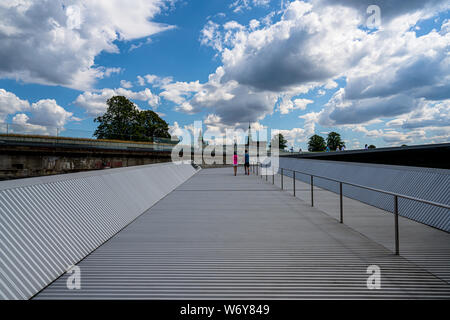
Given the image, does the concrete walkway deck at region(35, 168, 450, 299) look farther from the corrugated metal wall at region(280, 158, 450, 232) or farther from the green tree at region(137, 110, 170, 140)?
the green tree at region(137, 110, 170, 140)

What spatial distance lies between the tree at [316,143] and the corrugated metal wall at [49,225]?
344 feet

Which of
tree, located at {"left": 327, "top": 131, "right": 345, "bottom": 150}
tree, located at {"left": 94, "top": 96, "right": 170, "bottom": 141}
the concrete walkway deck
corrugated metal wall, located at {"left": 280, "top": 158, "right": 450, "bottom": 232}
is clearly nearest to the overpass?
the concrete walkway deck

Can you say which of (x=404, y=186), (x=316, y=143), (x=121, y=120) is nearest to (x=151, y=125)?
(x=121, y=120)

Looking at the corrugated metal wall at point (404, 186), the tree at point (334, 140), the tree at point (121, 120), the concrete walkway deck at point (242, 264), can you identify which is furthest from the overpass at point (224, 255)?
the tree at point (334, 140)

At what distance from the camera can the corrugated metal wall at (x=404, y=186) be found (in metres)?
5.12

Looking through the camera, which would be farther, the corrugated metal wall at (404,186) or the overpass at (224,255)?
the corrugated metal wall at (404,186)

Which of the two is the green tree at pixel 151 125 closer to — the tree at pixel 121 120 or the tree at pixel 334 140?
the tree at pixel 121 120

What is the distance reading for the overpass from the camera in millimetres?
3377

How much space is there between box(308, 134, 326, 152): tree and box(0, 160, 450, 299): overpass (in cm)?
10298

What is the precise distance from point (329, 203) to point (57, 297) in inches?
264

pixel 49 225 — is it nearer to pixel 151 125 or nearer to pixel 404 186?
pixel 404 186

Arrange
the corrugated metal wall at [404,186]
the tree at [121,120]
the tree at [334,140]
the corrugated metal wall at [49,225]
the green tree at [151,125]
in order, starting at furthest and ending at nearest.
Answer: the tree at [334,140] → the green tree at [151,125] → the tree at [121,120] → the corrugated metal wall at [404,186] → the corrugated metal wall at [49,225]
